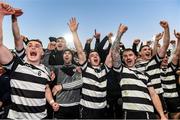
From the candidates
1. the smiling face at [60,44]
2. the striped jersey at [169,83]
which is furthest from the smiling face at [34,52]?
the striped jersey at [169,83]

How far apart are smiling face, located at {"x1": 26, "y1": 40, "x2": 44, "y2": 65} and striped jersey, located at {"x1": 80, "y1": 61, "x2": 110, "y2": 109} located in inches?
57.6

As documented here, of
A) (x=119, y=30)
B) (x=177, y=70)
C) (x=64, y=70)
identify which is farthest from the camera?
(x=177, y=70)

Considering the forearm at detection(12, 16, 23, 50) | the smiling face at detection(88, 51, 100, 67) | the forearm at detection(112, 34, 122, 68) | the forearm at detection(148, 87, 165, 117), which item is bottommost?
the forearm at detection(148, 87, 165, 117)

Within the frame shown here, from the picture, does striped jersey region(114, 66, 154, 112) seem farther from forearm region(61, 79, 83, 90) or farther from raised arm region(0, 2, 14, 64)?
raised arm region(0, 2, 14, 64)

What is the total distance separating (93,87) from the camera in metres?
5.90

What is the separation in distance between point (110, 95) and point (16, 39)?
311 centimetres

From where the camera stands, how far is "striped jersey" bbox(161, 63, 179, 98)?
7.11 metres

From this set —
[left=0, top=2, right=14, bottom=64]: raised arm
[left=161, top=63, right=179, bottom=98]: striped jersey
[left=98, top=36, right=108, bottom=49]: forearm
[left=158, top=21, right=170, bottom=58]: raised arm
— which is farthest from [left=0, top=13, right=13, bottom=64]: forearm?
[left=98, top=36, right=108, bottom=49]: forearm

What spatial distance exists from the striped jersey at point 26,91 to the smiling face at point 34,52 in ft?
0.57

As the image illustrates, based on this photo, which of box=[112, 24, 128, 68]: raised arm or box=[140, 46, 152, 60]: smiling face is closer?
box=[112, 24, 128, 68]: raised arm

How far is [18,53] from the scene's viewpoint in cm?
501

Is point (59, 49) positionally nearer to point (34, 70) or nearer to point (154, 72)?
point (154, 72)

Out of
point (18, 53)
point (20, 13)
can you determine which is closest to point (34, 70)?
point (18, 53)

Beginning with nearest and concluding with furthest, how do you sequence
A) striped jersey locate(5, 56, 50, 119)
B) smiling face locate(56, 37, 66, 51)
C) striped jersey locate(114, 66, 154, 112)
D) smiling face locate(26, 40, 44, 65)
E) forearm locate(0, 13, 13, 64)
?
forearm locate(0, 13, 13, 64), striped jersey locate(5, 56, 50, 119), smiling face locate(26, 40, 44, 65), striped jersey locate(114, 66, 154, 112), smiling face locate(56, 37, 66, 51)
